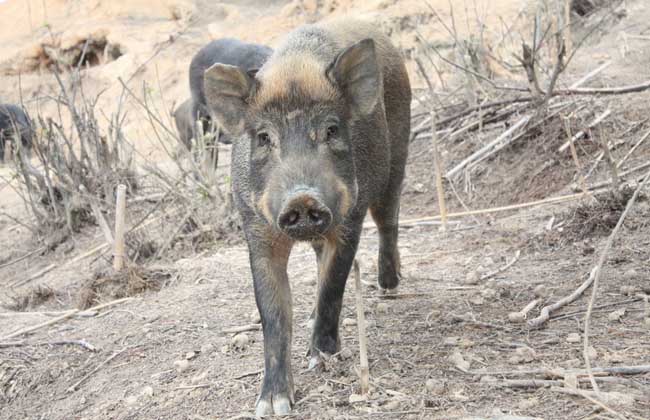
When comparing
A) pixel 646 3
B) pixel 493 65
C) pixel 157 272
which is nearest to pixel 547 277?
pixel 157 272

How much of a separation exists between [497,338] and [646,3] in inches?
344

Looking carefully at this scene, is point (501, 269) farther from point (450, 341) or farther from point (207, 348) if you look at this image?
point (207, 348)

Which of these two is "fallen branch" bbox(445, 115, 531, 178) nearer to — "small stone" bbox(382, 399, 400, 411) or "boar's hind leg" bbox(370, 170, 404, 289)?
"boar's hind leg" bbox(370, 170, 404, 289)

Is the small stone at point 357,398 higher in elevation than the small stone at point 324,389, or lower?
higher

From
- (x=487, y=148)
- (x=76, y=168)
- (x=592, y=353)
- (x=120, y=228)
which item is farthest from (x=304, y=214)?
(x=76, y=168)

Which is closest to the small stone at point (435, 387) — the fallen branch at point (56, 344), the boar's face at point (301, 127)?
the boar's face at point (301, 127)

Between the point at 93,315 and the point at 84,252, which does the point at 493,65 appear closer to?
the point at 84,252

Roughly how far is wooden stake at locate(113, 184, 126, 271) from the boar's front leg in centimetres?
245

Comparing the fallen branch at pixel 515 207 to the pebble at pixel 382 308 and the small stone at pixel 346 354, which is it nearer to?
the pebble at pixel 382 308

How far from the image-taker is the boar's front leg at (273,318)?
11.0 feet

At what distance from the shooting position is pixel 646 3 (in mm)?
11125

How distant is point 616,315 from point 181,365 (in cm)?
210

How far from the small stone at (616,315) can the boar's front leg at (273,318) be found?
58.4 inches

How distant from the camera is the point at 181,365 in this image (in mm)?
4125
